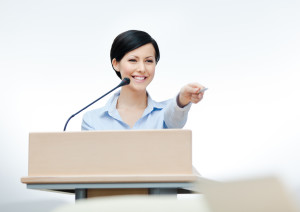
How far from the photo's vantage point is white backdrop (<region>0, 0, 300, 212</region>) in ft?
12.0

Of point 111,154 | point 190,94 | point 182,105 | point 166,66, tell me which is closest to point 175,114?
point 182,105

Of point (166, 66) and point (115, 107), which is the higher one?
point (166, 66)

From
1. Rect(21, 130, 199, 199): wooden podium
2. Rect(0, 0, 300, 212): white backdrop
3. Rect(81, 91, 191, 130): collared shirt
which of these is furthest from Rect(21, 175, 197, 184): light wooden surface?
Rect(0, 0, 300, 212): white backdrop

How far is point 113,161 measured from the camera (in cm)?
130

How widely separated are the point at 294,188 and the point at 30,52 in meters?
3.65

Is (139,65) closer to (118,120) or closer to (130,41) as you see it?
(130,41)

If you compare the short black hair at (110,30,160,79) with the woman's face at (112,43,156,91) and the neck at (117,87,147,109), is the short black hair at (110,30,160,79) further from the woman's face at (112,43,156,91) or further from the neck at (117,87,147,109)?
the neck at (117,87,147,109)

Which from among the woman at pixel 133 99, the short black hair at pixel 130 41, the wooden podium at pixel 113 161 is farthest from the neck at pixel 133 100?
the wooden podium at pixel 113 161

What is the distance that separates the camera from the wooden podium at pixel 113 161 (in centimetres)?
128

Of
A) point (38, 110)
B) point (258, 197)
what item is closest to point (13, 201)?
point (38, 110)

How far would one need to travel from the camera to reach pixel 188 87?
4.88 feet

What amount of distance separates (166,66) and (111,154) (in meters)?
2.52

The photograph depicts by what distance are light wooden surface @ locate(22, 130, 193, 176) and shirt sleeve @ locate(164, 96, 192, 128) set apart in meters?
0.40

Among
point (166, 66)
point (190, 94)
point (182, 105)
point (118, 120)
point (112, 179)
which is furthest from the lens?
point (166, 66)
